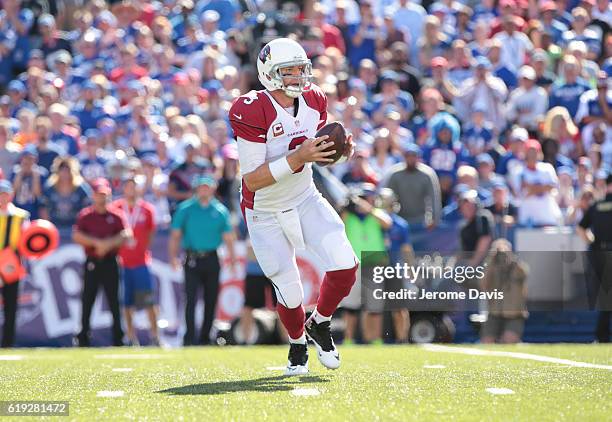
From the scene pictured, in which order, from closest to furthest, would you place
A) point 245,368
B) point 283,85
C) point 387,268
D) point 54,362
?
point 283,85 < point 245,368 < point 54,362 < point 387,268

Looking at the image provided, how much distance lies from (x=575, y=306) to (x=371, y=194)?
2400 mm

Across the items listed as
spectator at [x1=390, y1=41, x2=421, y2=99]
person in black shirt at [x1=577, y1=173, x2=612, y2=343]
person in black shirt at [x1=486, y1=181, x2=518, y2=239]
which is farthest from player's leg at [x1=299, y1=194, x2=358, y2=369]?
spectator at [x1=390, y1=41, x2=421, y2=99]

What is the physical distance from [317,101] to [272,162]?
0.65m

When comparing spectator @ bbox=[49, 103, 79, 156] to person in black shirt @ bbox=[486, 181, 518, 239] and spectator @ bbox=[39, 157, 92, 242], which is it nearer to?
spectator @ bbox=[39, 157, 92, 242]

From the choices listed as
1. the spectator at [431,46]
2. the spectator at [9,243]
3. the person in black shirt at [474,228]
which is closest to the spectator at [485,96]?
the spectator at [431,46]

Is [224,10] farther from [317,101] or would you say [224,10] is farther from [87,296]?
[317,101]

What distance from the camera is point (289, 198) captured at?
763 centimetres

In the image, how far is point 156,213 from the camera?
14.3 m

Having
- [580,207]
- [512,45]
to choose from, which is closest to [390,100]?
→ [512,45]

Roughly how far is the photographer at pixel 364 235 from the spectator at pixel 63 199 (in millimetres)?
3072

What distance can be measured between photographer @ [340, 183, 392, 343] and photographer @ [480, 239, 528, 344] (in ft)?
3.67

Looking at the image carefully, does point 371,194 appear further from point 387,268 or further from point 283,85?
point 283,85

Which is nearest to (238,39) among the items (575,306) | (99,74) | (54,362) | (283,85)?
(99,74)

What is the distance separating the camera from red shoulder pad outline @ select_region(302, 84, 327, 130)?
7.67m
